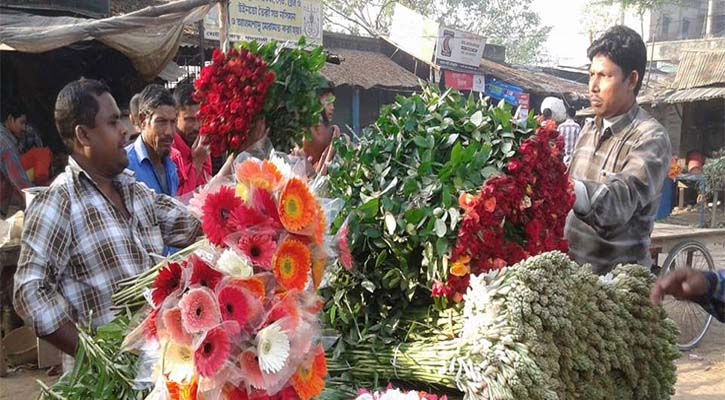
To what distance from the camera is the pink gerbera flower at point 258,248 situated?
142 cm

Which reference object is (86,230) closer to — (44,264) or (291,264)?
(44,264)

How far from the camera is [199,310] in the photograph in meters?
1.37

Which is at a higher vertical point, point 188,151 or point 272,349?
point 188,151

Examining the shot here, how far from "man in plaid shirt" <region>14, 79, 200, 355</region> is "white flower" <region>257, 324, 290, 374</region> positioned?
793 mm

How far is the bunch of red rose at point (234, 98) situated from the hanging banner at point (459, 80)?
15.4 m

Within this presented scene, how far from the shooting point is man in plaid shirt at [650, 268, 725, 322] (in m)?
1.71

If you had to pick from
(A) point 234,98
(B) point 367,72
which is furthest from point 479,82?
(A) point 234,98

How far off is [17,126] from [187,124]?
4288 millimetres

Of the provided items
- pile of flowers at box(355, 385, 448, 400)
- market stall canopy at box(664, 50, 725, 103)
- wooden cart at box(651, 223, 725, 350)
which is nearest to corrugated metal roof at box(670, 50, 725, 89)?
market stall canopy at box(664, 50, 725, 103)

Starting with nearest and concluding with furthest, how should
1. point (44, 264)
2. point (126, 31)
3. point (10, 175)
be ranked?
point (44, 264), point (126, 31), point (10, 175)

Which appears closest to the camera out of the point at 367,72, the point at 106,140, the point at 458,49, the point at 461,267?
the point at 461,267

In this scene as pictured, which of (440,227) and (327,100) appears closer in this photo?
(440,227)

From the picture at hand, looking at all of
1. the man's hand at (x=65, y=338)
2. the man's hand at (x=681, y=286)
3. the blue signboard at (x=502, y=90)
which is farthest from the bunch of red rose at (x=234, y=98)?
the blue signboard at (x=502, y=90)

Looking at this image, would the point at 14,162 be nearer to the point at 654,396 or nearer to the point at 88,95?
the point at 88,95
